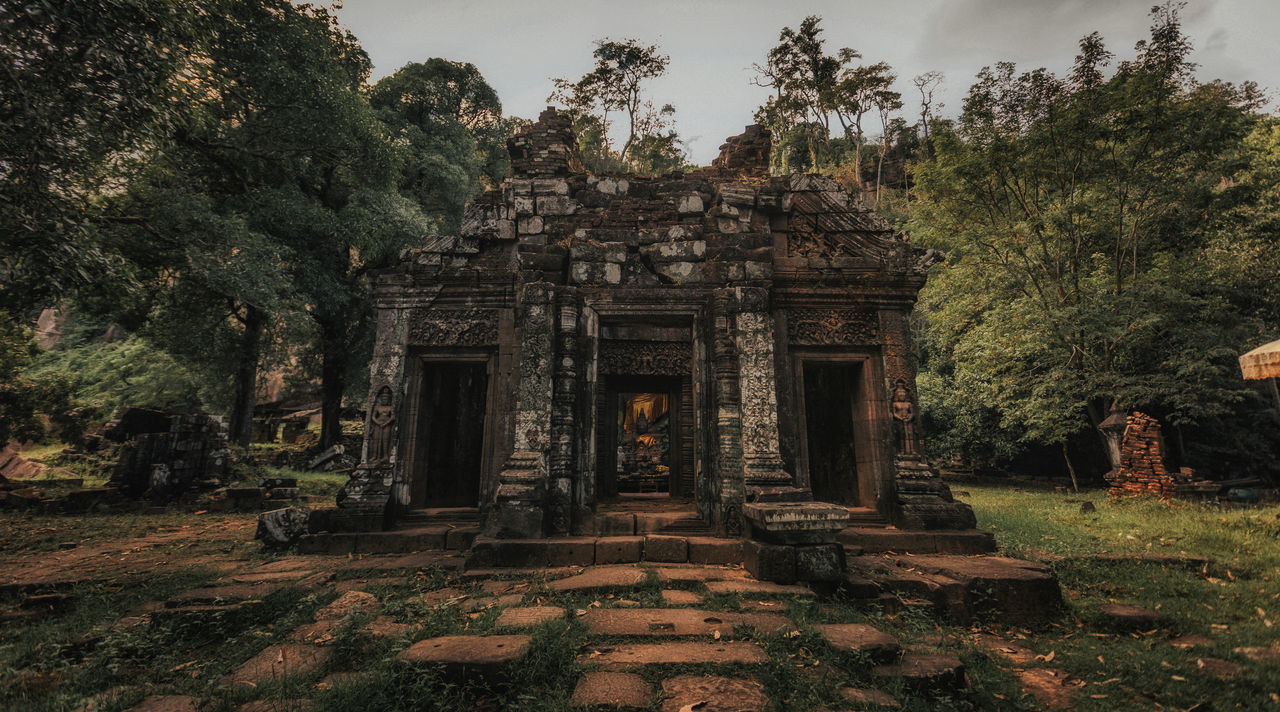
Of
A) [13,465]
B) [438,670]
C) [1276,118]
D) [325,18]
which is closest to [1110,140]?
[1276,118]

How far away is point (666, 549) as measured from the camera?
5.77 meters

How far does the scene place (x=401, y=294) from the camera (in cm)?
759

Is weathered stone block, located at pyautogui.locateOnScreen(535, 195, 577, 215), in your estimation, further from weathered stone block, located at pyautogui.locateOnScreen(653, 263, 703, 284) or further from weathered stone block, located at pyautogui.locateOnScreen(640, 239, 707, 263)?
weathered stone block, located at pyautogui.locateOnScreen(653, 263, 703, 284)

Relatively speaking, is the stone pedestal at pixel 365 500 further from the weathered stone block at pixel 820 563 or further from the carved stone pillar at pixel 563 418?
the weathered stone block at pixel 820 563

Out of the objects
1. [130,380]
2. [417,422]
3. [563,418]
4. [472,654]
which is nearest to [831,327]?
[563,418]

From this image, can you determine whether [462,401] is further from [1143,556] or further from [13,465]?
[13,465]

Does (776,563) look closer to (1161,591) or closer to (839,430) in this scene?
(1161,591)

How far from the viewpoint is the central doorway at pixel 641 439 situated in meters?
→ 8.27

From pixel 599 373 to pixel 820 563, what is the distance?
374 centimetres

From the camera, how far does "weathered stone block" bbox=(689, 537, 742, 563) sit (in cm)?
568

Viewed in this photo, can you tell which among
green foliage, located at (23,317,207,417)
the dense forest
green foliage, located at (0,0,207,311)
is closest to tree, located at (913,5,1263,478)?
the dense forest

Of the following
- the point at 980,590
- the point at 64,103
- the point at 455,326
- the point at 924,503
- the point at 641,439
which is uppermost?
the point at 64,103

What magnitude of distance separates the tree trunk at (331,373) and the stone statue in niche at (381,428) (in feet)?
32.5

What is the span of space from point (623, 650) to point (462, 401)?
280 inches
